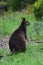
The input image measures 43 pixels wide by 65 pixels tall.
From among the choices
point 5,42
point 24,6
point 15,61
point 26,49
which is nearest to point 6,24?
point 5,42

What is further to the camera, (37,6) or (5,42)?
(37,6)

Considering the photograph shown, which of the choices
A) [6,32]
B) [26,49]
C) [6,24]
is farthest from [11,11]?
[26,49]

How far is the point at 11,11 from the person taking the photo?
77.3 ft

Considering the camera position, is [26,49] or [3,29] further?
[3,29]

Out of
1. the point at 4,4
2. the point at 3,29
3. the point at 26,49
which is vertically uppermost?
the point at 26,49

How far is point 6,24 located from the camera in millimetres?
15156

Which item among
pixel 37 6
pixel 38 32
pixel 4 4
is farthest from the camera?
pixel 4 4

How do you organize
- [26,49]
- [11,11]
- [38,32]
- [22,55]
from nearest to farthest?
[22,55], [26,49], [38,32], [11,11]

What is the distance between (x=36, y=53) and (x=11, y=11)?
1494 centimetres

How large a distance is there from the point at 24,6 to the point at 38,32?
12140mm

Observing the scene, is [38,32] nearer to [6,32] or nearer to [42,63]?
[6,32]

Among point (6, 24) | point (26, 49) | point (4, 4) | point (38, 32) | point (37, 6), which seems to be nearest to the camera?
point (26, 49)

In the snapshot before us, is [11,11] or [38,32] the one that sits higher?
[38,32]

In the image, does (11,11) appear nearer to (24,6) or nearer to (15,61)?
(24,6)
